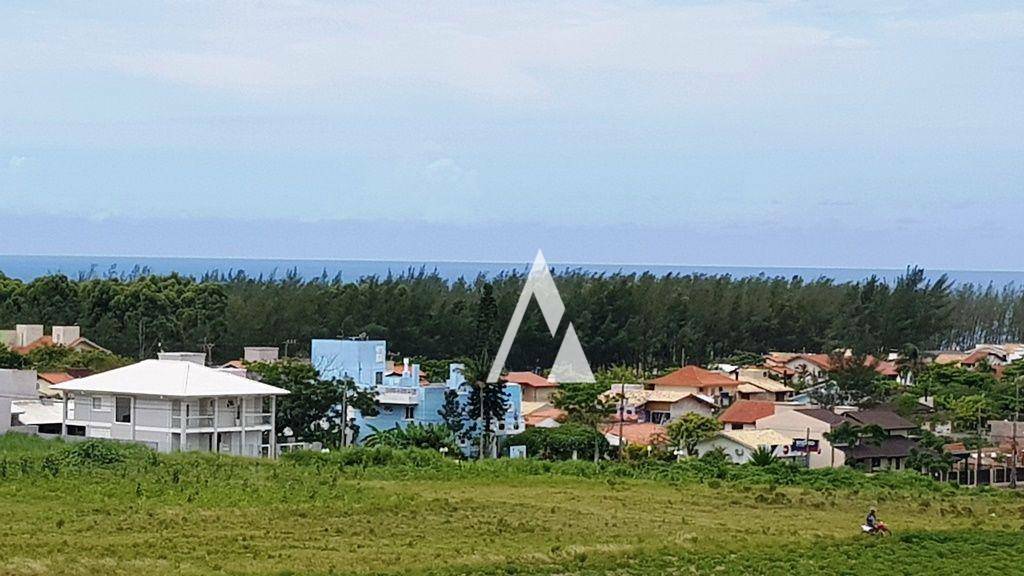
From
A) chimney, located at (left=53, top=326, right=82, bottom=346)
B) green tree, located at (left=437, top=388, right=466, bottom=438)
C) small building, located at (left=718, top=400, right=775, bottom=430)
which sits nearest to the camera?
green tree, located at (left=437, top=388, right=466, bottom=438)

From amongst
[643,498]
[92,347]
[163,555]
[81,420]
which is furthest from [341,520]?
[92,347]

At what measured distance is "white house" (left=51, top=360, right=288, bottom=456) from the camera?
33.4m

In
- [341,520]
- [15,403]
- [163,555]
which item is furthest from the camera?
[15,403]

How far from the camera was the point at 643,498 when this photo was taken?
87.9ft

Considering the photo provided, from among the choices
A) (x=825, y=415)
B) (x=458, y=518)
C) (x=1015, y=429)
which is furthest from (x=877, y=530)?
(x=1015, y=429)

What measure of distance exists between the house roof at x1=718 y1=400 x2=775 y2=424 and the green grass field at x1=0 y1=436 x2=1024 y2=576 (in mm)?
13044

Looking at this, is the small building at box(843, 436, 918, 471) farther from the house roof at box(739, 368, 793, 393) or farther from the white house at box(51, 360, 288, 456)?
the white house at box(51, 360, 288, 456)

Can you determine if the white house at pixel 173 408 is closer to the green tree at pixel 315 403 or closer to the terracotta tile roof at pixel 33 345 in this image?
the green tree at pixel 315 403

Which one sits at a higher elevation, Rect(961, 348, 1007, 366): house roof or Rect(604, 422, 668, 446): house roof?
Rect(961, 348, 1007, 366): house roof

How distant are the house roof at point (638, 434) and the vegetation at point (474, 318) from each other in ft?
31.8

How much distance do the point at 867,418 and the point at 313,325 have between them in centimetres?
3086

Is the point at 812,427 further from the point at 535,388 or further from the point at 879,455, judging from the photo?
the point at 535,388

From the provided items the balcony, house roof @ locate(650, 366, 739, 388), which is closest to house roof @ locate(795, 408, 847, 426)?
house roof @ locate(650, 366, 739, 388)

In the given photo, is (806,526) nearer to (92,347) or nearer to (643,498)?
(643,498)
